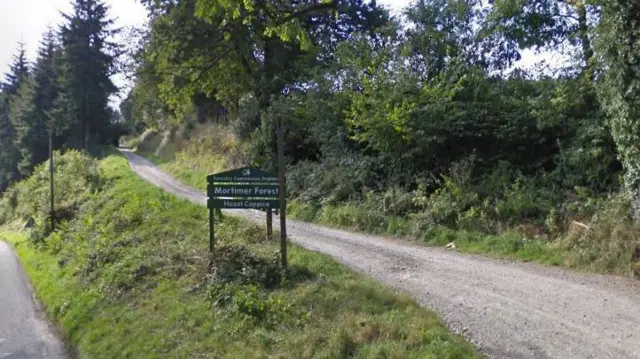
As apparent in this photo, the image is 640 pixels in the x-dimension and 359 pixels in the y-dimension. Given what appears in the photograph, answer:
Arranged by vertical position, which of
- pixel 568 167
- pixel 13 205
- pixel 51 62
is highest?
pixel 51 62

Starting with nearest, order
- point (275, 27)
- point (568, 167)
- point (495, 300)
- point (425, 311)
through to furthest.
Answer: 1. point (425, 311)
2. point (495, 300)
3. point (275, 27)
4. point (568, 167)

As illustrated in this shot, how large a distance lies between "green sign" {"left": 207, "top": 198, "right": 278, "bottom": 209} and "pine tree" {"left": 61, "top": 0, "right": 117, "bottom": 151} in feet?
121

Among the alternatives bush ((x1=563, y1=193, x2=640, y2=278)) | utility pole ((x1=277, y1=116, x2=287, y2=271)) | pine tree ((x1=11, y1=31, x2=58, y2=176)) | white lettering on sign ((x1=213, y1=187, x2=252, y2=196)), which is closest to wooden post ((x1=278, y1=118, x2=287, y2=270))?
utility pole ((x1=277, y1=116, x2=287, y2=271))

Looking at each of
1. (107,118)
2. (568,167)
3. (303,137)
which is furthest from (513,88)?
(107,118)

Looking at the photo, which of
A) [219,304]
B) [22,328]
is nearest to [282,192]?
[219,304]

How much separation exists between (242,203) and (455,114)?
7.22 metres

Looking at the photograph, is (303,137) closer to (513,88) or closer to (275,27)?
(513,88)

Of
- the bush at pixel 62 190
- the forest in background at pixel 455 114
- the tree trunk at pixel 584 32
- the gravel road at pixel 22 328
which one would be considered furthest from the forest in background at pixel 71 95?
the tree trunk at pixel 584 32

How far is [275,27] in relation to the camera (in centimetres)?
905

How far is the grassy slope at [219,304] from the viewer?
6.19 metres

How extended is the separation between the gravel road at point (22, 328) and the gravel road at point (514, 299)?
535cm

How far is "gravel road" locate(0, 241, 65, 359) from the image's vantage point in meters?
9.53

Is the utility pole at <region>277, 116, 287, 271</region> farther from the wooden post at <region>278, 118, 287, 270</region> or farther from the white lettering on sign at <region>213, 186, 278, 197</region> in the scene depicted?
the white lettering on sign at <region>213, 186, 278, 197</region>

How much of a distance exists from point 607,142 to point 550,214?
2.15 metres
